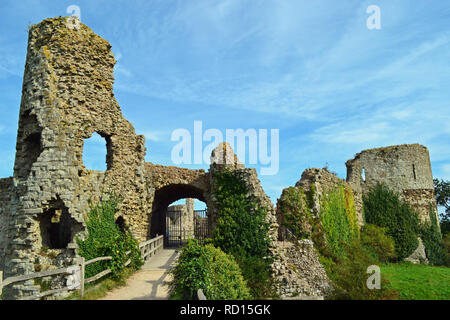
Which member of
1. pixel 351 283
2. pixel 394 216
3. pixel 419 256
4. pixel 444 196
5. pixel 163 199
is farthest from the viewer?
pixel 444 196

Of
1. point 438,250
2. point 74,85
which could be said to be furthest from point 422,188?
point 74,85

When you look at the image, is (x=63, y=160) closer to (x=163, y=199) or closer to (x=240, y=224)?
(x=240, y=224)

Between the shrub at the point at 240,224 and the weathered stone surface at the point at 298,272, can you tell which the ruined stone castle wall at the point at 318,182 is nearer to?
the weathered stone surface at the point at 298,272

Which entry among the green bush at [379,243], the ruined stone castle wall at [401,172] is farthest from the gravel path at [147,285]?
the ruined stone castle wall at [401,172]

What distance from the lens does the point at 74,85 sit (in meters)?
13.6

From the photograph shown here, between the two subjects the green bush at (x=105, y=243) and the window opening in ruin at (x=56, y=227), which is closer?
the green bush at (x=105, y=243)

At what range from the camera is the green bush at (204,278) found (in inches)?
348

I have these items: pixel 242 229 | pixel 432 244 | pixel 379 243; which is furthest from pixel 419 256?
pixel 242 229

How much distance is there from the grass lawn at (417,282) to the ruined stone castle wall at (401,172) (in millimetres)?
5966

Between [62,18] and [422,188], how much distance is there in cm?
2654

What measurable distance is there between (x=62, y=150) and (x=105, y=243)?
383cm

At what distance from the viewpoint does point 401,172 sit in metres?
26.0

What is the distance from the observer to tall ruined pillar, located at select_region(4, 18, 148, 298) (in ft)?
39.1

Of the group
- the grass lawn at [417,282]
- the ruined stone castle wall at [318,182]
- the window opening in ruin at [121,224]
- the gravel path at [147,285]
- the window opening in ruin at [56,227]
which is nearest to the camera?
the gravel path at [147,285]
